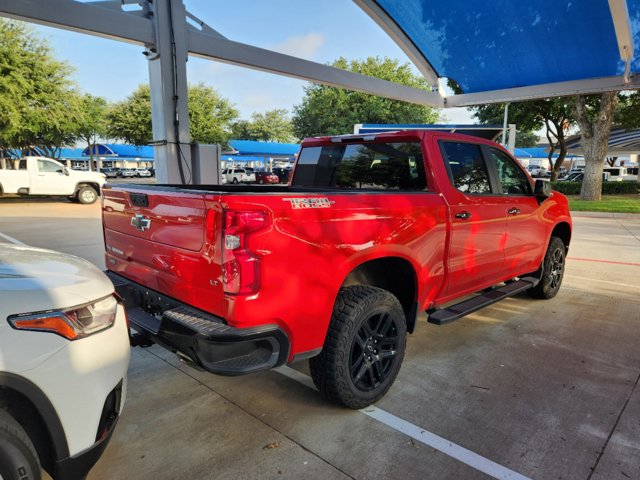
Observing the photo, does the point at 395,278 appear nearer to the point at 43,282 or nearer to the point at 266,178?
the point at 43,282

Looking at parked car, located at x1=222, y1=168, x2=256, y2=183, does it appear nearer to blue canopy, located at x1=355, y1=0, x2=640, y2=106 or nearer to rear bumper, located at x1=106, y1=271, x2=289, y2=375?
blue canopy, located at x1=355, y1=0, x2=640, y2=106

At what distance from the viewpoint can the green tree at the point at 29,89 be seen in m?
20.0

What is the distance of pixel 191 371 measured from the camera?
3.68 metres

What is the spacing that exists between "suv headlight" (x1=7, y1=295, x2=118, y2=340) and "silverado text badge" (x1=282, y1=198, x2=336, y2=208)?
1.06 m

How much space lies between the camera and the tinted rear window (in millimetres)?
3753

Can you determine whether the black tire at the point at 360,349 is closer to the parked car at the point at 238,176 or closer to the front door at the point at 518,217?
the front door at the point at 518,217

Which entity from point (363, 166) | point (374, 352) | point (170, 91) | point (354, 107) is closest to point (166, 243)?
point (374, 352)

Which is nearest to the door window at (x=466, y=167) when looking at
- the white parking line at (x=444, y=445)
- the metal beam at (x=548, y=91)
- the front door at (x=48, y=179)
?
the white parking line at (x=444, y=445)

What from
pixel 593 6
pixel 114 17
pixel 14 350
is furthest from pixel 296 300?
pixel 593 6

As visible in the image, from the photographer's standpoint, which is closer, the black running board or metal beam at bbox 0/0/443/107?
the black running board

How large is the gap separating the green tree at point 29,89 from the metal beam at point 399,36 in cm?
1759

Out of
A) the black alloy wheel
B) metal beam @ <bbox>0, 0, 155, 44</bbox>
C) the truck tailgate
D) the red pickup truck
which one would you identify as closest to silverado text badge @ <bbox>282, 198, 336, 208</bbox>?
the red pickup truck

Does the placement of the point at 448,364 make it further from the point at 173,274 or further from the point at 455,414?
the point at 173,274

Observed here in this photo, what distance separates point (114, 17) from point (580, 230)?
11.9 metres
